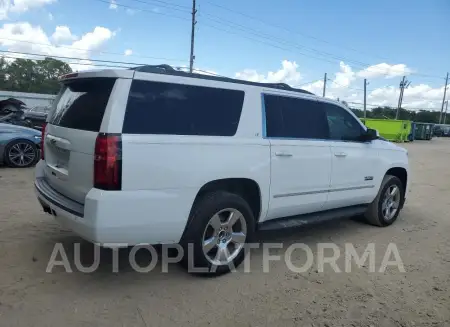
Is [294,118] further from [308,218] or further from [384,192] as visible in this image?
[384,192]

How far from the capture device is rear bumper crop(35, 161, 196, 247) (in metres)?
2.89

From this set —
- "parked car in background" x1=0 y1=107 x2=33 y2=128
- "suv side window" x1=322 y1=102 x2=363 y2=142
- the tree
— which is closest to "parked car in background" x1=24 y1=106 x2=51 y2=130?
"parked car in background" x1=0 y1=107 x2=33 y2=128

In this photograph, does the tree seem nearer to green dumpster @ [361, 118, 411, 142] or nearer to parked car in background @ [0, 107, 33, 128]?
Answer: parked car in background @ [0, 107, 33, 128]

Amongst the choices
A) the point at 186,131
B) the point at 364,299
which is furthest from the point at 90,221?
the point at 364,299

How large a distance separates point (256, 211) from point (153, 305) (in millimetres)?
1429

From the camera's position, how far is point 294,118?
13.9ft

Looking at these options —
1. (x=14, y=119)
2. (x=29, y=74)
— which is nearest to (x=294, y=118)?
(x=14, y=119)

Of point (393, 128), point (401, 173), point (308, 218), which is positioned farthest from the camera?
point (393, 128)

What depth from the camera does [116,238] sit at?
3.00m

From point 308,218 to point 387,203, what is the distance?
6.50 feet

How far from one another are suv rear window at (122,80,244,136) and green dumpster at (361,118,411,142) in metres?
33.2

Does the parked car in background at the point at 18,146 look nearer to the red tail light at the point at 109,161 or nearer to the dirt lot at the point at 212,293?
the dirt lot at the point at 212,293

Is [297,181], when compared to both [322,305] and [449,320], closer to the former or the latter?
[322,305]

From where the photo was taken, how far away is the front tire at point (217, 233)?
3.38m
